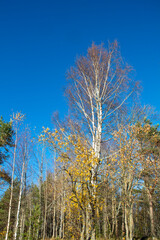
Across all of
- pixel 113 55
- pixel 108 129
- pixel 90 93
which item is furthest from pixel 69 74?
pixel 108 129

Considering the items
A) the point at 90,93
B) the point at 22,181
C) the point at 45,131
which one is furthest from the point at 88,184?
the point at 22,181

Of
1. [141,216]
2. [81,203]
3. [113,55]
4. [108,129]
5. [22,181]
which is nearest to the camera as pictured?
[81,203]

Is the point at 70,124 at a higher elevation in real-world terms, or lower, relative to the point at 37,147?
lower

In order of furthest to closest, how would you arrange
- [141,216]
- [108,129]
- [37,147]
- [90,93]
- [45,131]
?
[141,216] → [37,147] → [90,93] → [108,129] → [45,131]

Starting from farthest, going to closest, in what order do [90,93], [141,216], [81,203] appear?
[141,216] < [90,93] < [81,203]

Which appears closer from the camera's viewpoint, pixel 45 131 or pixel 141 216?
pixel 45 131

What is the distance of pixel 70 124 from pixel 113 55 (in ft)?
11.4

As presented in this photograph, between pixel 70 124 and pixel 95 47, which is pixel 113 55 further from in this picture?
pixel 70 124

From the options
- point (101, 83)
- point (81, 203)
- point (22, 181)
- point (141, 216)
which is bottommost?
point (141, 216)

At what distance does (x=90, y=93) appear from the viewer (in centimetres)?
710

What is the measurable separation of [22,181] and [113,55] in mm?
8256

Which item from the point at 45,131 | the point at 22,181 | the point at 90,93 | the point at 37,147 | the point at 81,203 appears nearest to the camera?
the point at 81,203

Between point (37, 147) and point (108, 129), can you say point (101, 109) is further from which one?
point (37, 147)

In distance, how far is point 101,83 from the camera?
23.9 feet
